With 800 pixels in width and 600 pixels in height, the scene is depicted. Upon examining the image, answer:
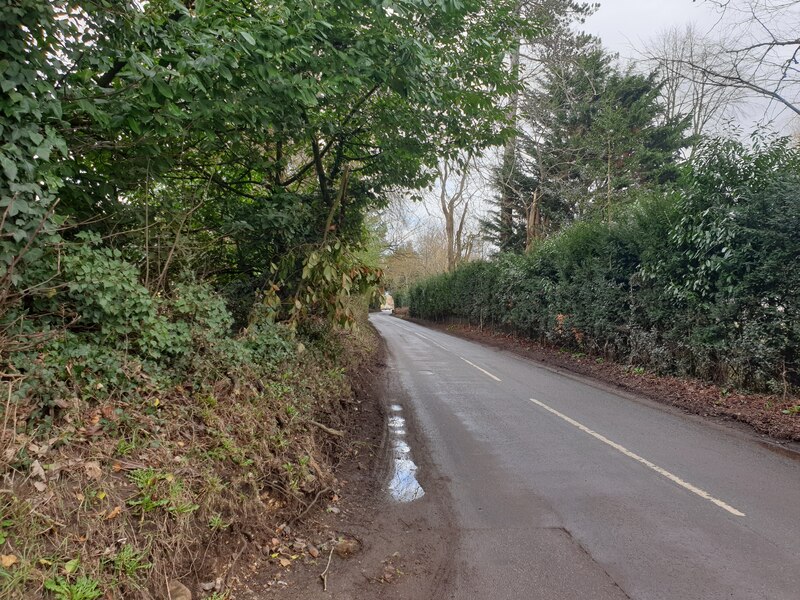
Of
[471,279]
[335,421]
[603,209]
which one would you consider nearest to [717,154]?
[603,209]

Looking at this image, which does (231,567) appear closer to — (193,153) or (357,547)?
(357,547)

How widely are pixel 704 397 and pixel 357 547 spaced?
27.8ft

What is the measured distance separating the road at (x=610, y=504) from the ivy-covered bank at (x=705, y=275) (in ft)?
7.12

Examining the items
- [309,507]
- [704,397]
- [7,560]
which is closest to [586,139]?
[704,397]

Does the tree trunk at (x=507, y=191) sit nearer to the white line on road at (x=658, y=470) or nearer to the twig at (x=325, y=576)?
the white line on road at (x=658, y=470)

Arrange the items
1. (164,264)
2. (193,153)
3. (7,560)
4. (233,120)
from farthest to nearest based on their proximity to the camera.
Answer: (193,153) → (164,264) → (233,120) → (7,560)

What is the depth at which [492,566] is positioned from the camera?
12.3 ft

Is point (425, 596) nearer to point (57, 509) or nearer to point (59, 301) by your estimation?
point (57, 509)

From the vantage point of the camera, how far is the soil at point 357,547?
3.46 meters

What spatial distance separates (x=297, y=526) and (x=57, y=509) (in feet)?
6.36

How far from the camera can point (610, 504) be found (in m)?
4.82

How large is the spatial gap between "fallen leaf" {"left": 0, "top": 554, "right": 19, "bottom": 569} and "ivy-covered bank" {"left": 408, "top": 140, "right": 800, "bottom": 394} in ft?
35.0

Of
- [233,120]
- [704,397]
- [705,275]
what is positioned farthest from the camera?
[705,275]

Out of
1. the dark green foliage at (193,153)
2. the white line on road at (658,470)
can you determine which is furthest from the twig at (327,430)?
the white line on road at (658,470)
